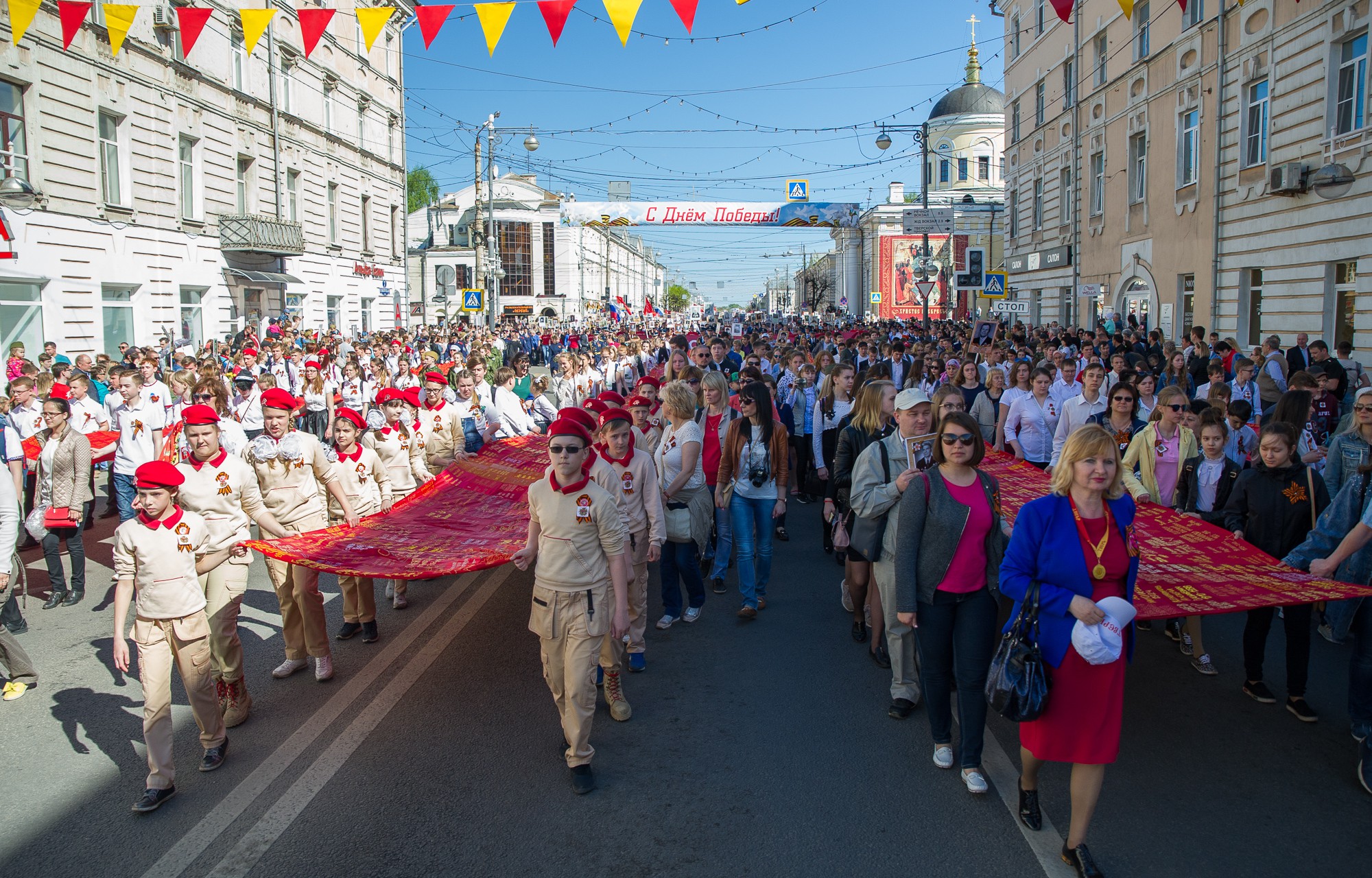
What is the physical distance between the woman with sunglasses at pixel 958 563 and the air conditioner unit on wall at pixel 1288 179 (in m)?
18.1

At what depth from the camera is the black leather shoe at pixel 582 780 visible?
15.6ft

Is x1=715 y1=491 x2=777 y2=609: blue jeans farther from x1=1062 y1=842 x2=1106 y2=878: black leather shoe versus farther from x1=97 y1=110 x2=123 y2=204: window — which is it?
x1=97 y1=110 x2=123 y2=204: window

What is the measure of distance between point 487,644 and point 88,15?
22.4 meters

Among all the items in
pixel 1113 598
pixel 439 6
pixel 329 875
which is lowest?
pixel 329 875

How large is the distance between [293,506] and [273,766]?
194 cm

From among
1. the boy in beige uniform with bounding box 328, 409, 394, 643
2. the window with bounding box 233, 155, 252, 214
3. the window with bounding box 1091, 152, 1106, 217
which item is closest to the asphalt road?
the boy in beige uniform with bounding box 328, 409, 394, 643

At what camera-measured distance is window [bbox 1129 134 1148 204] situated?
2764 cm

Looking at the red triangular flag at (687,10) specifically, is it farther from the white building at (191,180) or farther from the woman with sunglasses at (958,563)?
the white building at (191,180)

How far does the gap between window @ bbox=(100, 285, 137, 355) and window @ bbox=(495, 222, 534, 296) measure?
63152 millimetres

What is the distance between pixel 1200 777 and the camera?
483 cm

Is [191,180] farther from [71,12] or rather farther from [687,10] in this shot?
[687,10]

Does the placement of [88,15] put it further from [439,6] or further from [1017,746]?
[1017,746]

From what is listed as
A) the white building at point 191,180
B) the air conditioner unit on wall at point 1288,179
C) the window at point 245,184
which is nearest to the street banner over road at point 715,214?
the white building at point 191,180

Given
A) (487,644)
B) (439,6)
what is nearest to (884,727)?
(487,644)
